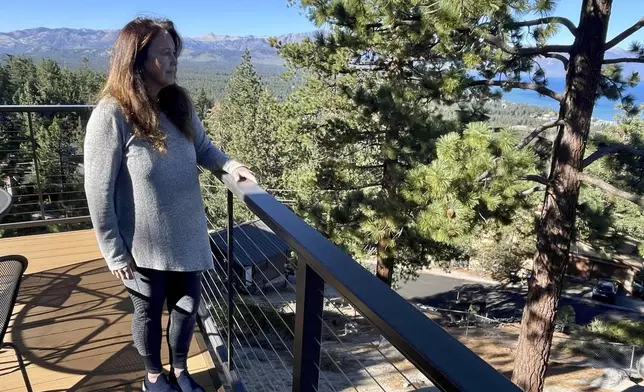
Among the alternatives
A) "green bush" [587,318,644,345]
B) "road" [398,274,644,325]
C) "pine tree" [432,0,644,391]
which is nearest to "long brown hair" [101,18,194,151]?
"pine tree" [432,0,644,391]

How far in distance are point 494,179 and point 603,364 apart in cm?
672

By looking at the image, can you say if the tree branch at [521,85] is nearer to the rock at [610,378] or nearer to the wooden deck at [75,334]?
the wooden deck at [75,334]

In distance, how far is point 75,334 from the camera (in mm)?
2346

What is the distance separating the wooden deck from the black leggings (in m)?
0.42

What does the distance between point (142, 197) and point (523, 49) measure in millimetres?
5276

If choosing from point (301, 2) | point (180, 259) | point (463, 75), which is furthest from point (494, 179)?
point (301, 2)

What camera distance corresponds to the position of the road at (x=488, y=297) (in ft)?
55.0

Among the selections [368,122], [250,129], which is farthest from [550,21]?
[250,129]

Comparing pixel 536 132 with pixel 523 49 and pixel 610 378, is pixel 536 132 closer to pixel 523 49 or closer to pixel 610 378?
pixel 523 49

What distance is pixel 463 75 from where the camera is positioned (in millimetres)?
5703

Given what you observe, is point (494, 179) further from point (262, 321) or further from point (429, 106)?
point (262, 321)

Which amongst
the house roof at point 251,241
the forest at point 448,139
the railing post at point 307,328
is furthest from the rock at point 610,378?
the railing post at point 307,328

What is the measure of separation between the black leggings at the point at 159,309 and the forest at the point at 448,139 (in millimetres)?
1410

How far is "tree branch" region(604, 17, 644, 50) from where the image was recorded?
4777mm
